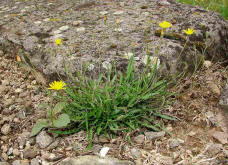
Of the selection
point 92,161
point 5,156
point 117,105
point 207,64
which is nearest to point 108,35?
point 117,105

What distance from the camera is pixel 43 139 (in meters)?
1.91

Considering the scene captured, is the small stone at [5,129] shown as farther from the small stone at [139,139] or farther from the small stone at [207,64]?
the small stone at [207,64]

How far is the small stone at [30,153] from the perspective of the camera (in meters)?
1.82

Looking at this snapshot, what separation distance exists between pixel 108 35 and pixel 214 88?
1.22 metres

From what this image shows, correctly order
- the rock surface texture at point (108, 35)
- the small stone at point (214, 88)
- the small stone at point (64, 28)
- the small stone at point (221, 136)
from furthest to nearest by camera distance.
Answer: the small stone at point (64, 28)
the rock surface texture at point (108, 35)
the small stone at point (214, 88)
the small stone at point (221, 136)

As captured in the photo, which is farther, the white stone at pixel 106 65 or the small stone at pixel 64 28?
the small stone at pixel 64 28

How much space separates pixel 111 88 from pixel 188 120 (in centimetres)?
71

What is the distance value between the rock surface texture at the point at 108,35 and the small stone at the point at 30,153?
2.67 feet

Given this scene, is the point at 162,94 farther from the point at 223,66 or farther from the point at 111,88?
the point at 223,66

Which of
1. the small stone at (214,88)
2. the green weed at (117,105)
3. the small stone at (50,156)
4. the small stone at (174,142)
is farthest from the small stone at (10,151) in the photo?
the small stone at (214,88)

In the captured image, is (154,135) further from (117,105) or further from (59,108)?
(59,108)

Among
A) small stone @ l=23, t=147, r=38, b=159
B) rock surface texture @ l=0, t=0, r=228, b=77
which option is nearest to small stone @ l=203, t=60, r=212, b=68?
rock surface texture @ l=0, t=0, r=228, b=77

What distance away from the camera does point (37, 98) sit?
7.80 feet

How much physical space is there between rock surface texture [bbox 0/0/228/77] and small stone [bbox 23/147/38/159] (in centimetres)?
81
